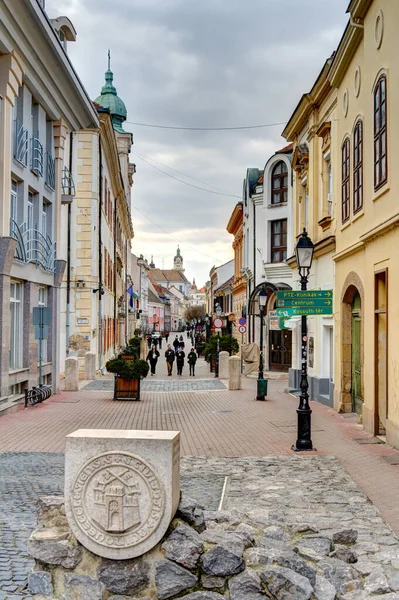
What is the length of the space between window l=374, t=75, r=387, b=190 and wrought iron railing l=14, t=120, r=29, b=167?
949cm

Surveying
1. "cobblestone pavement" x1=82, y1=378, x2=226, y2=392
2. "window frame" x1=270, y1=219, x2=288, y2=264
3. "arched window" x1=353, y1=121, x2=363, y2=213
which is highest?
"window frame" x1=270, y1=219, x2=288, y2=264

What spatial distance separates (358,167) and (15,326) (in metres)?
10.2

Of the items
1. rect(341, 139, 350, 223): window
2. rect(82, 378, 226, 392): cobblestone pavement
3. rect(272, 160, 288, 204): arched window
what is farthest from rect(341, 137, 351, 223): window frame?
rect(272, 160, 288, 204): arched window

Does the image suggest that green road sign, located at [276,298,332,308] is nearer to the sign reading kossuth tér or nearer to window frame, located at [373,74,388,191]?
window frame, located at [373,74,388,191]

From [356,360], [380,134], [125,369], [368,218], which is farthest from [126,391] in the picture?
[380,134]

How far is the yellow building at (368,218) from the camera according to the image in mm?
12008

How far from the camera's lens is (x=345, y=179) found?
16797mm

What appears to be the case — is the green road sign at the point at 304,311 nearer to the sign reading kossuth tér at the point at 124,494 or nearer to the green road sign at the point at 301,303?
the green road sign at the point at 301,303

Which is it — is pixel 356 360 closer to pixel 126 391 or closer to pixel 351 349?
pixel 351 349

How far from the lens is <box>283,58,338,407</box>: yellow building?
19.0m

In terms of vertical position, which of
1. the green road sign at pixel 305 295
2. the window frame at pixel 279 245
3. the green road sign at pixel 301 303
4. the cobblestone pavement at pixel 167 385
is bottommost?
the cobblestone pavement at pixel 167 385

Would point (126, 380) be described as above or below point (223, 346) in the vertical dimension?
below

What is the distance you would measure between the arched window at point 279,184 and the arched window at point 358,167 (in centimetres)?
1886

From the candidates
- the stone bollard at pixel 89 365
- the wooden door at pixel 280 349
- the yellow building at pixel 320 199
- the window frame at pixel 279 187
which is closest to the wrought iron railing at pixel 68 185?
the stone bollard at pixel 89 365
